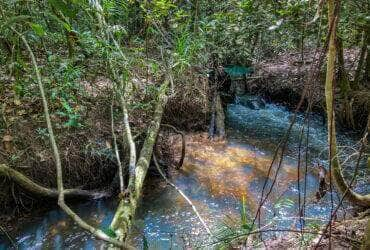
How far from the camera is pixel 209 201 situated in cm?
455

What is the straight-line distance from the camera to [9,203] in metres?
4.09

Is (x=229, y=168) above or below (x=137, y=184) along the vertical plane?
below

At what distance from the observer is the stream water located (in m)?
3.85

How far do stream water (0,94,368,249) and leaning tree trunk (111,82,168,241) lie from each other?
0.21 meters

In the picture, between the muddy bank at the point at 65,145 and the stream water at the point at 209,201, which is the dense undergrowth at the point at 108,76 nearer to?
the muddy bank at the point at 65,145

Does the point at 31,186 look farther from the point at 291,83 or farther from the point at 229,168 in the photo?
the point at 291,83

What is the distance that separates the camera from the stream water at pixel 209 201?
3846mm

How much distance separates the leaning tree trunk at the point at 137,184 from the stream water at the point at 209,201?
0.69ft

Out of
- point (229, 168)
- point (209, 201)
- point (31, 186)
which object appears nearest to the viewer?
point (31, 186)

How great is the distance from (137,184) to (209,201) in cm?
127

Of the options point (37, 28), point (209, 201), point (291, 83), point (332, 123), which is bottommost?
point (209, 201)

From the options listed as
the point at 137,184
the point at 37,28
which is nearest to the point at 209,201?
the point at 137,184

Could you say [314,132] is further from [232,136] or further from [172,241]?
[172,241]

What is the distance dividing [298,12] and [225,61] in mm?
3023
